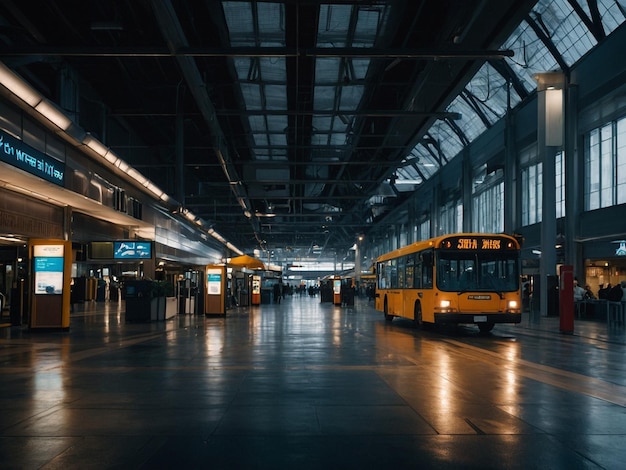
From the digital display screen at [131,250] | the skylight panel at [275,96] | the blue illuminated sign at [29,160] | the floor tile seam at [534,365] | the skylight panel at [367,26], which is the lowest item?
the floor tile seam at [534,365]

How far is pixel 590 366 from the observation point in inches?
501

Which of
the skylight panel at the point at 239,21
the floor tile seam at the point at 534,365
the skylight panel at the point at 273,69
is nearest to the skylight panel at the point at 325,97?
the skylight panel at the point at 273,69

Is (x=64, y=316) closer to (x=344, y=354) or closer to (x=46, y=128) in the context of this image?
(x=46, y=128)

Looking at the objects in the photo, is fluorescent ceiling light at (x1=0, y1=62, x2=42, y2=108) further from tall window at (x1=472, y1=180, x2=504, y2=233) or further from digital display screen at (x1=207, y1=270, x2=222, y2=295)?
tall window at (x1=472, y1=180, x2=504, y2=233)

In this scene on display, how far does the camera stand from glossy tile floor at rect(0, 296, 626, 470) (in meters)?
5.91

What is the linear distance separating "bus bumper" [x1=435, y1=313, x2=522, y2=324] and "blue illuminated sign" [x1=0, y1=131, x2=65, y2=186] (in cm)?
1128

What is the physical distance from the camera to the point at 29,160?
14375mm

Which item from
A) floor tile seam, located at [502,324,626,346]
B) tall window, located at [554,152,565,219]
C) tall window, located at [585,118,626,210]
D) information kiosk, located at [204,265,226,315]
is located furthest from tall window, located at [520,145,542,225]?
information kiosk, located at [204,265,226,315]

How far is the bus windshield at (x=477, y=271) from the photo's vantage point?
2033 cm

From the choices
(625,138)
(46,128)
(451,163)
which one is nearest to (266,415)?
(46,128)

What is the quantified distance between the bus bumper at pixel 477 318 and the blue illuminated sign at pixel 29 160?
1128 cm

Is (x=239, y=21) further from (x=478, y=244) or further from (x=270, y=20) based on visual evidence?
(x=478, y=244)

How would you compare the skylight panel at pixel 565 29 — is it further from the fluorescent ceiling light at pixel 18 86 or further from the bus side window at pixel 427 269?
the fluorescent ceiling light at pixel 18 86

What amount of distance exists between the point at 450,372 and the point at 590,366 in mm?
3181
